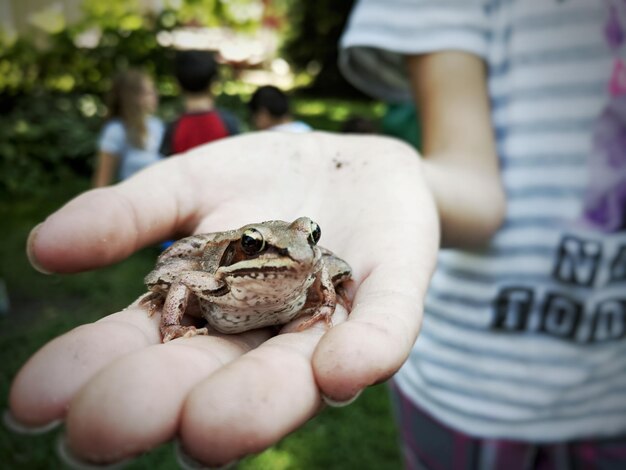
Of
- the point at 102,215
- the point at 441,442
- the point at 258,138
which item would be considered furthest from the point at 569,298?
the point at 102,215

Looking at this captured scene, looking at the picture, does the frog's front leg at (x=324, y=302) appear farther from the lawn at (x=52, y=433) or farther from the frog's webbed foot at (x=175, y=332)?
the lawn at (x=52, y=433)

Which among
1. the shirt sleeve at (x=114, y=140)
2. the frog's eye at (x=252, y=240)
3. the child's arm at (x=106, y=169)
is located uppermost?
the frog's eye at (x=252, y=240)

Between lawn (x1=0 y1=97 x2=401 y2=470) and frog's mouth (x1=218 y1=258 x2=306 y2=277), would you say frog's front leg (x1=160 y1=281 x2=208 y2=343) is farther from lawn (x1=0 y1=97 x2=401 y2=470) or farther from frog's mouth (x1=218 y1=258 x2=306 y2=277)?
lawn (x1=0 y1=97 x2=401 y2=470)

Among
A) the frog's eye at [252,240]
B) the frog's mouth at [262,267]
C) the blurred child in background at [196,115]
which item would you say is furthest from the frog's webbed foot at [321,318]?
the blurred child in background at [196,115]

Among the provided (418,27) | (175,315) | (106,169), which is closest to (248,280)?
(175,315)

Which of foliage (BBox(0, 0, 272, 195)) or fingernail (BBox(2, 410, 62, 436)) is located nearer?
fingernail (BBox(2, 410, 62, 436))

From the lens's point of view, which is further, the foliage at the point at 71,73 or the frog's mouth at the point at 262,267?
the foliage at the point at 71,73

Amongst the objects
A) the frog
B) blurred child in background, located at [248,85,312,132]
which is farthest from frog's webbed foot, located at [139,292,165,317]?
blurred child in background, located at [248,85,312,132]
